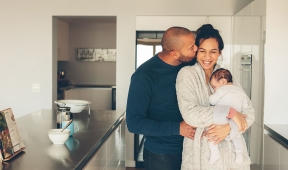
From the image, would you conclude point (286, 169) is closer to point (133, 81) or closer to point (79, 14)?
point (133, 81)

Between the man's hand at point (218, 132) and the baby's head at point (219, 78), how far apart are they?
0.77 ft

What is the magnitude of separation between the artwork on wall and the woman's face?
19.3ft

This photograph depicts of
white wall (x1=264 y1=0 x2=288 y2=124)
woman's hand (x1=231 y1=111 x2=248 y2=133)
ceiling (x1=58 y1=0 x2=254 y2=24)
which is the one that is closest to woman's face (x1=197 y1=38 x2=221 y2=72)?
woman's hand (x1=231 y1=111 x2=248 y2=133)

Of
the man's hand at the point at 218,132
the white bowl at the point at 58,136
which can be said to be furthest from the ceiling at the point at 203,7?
the man's hand at the point at 218,132

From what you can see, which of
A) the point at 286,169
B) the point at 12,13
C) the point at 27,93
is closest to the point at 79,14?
the point at 12,13

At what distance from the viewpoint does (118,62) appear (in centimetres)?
432

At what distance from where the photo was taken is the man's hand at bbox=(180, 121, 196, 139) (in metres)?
1.74

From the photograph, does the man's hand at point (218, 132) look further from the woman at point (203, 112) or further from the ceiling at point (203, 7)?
the ceiling at point (203, 7)

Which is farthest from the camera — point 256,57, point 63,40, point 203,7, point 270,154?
point 63,40

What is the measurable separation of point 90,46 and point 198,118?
6253mm

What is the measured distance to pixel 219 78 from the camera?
5.95 ft

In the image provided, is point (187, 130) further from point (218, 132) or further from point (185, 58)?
point (185, 58)

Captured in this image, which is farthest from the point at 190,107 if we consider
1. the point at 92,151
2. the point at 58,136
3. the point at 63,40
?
the point at 63,40

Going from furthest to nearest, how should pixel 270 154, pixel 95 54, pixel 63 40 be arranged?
pixel 95 54 < pixel 63 40 < pixel 270 154
